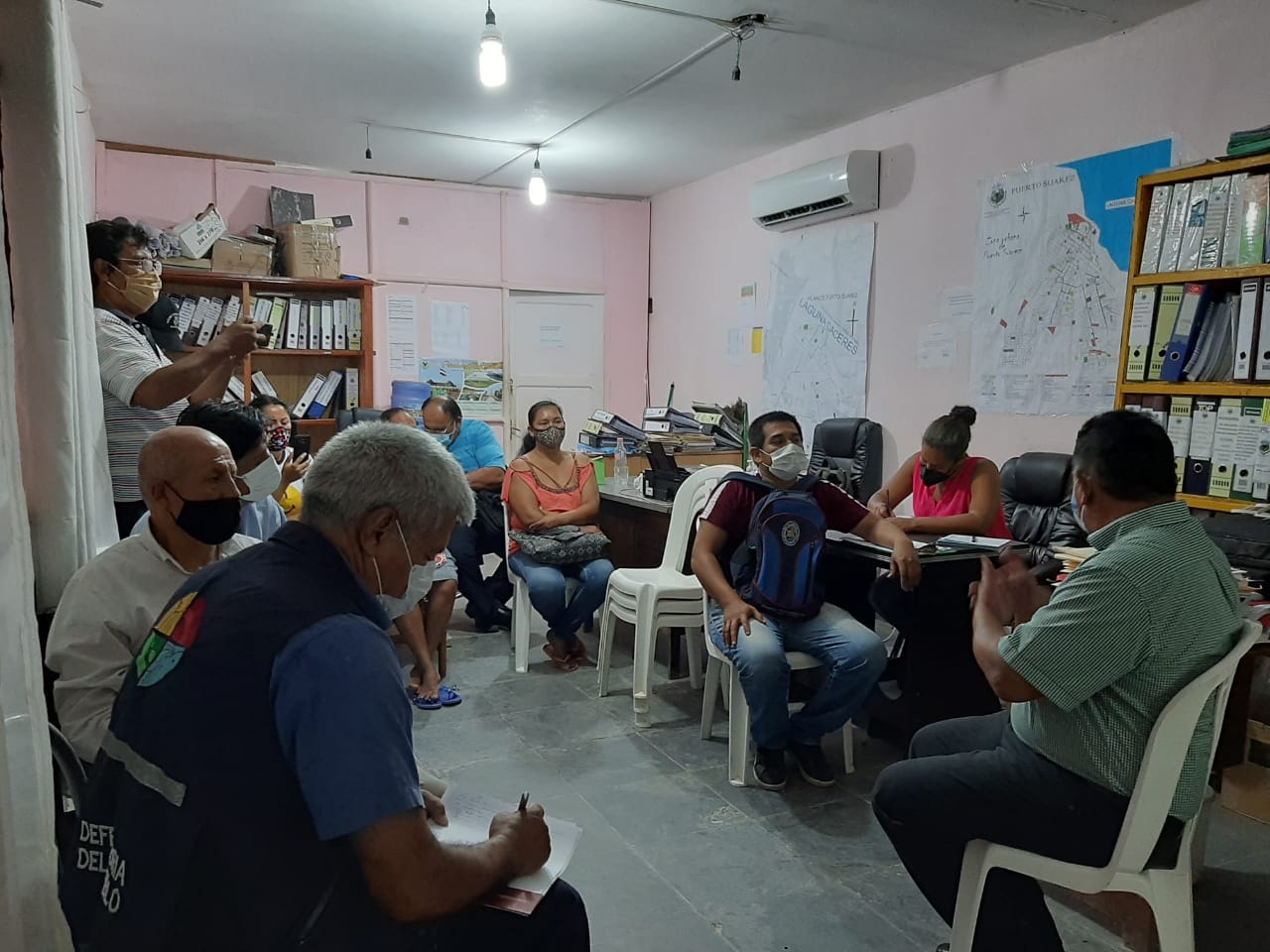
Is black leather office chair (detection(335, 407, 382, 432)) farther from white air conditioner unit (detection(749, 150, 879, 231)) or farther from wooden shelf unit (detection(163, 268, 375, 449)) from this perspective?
white air conditioner unit (detection(749, 150, 879, 231))

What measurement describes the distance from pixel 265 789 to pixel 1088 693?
1.27 meters

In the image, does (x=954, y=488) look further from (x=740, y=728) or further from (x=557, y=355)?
(x=557, y=355)

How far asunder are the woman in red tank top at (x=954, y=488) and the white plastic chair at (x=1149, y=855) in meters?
1.54

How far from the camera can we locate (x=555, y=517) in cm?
394

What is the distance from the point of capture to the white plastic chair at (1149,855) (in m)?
1.45

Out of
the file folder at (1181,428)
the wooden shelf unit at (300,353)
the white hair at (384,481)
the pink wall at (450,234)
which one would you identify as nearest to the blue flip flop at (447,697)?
the white hair at (384,481)

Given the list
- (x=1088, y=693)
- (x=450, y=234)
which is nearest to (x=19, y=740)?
(x=1088, y=693)

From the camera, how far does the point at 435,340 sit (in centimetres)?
632

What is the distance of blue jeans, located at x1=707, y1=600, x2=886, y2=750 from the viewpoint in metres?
2.65

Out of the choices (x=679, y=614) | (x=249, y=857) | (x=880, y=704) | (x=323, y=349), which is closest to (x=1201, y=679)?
(x=249, y=857)

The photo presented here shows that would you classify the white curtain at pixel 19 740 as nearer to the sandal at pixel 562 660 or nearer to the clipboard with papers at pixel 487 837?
the clipboard with papers at pixel 487 837

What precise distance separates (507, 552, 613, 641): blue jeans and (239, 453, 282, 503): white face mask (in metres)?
1.56

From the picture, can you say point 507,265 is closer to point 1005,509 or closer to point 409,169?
point 409,169

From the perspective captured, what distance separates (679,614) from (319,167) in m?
4.31
